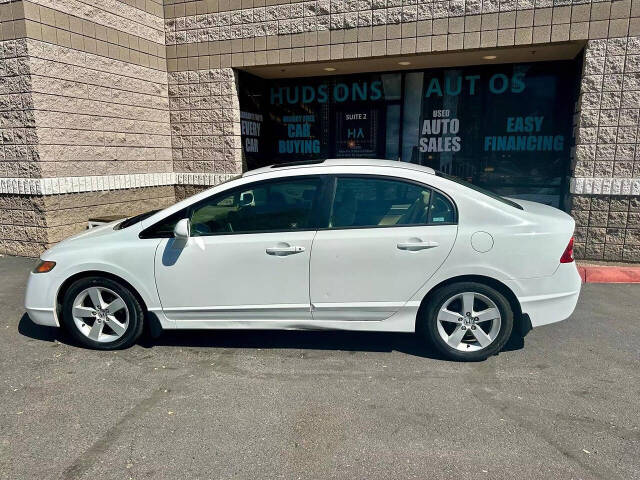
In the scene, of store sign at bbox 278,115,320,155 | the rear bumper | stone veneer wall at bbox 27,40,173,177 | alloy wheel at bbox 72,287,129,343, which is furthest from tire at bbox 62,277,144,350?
store sign at bbox 278,115,320,155

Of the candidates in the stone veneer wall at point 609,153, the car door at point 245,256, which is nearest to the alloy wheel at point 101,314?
the car door at point 245,256

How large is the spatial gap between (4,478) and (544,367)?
374 centimetres

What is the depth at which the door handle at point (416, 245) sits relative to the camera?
12.2ft

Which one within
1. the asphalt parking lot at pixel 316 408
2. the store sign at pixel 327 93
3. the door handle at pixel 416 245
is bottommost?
the asphalt parking lot at pixel 316 408

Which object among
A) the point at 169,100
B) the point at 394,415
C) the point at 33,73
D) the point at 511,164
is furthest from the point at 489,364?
the point at 169,100

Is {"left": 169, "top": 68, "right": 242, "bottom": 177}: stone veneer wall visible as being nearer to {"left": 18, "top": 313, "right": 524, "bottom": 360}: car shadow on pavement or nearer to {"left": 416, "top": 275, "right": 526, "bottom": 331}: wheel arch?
{"left": 18, "top": 313, "right": 524, "bottom": 360}: car shadow on pavement

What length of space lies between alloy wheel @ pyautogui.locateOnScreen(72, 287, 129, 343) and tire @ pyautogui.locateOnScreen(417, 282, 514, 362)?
255 centimetres

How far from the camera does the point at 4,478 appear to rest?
2.58 metres

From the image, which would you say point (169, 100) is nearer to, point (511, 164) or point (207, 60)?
point (207, 60)

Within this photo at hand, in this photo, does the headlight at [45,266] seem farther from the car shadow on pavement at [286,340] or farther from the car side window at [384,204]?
the car side window at [384,204]

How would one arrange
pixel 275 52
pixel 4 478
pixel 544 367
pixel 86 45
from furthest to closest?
pixel 275 52, pixel 86 45, pixel 544 367, pixel 4 478

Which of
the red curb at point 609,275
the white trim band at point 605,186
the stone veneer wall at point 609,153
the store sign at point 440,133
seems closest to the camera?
the red curb at point 609,275

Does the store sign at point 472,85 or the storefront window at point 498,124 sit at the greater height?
the store sign at point 472,85

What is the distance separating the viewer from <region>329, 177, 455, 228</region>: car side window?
382 centimetres
